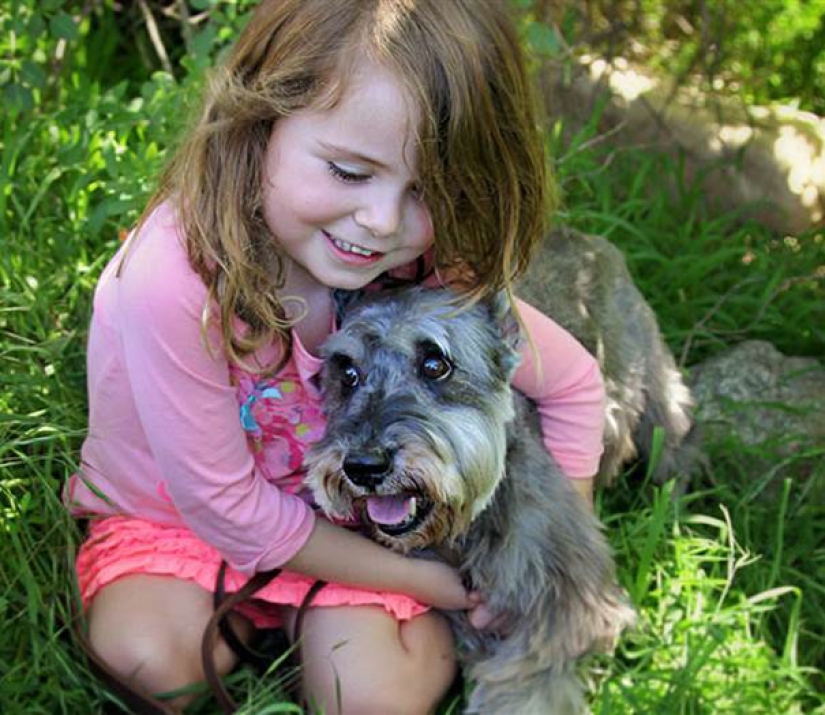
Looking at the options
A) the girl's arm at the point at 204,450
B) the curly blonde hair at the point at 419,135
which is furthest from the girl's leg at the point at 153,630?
the curly blonde hair at the point at 419,135

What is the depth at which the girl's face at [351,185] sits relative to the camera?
251 cm

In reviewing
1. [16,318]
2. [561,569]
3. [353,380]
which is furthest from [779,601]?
[16,318]

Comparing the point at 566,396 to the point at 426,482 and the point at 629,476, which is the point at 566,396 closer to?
the point at 426,482

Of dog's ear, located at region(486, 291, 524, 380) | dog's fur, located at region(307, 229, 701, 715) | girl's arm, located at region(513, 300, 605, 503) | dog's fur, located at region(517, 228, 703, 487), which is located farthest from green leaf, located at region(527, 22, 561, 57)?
dog's ear, located at region(486, 291, 524, 380)

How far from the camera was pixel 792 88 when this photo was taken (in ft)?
17.5

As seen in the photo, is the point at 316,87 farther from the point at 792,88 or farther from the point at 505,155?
the point at 792,88

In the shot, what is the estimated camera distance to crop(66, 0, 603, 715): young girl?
253cm

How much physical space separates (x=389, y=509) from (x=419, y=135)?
832mm

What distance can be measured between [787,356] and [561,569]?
163 centimetres

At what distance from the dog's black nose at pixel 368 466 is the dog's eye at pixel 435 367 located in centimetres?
25

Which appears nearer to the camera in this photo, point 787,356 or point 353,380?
point 353,380

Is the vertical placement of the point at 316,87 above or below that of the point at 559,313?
above

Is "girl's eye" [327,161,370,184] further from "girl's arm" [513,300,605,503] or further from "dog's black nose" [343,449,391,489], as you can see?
"girl's arm" [513,300,605,503]

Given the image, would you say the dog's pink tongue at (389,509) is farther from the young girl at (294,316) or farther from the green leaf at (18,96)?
the green leaf at (18,96)
